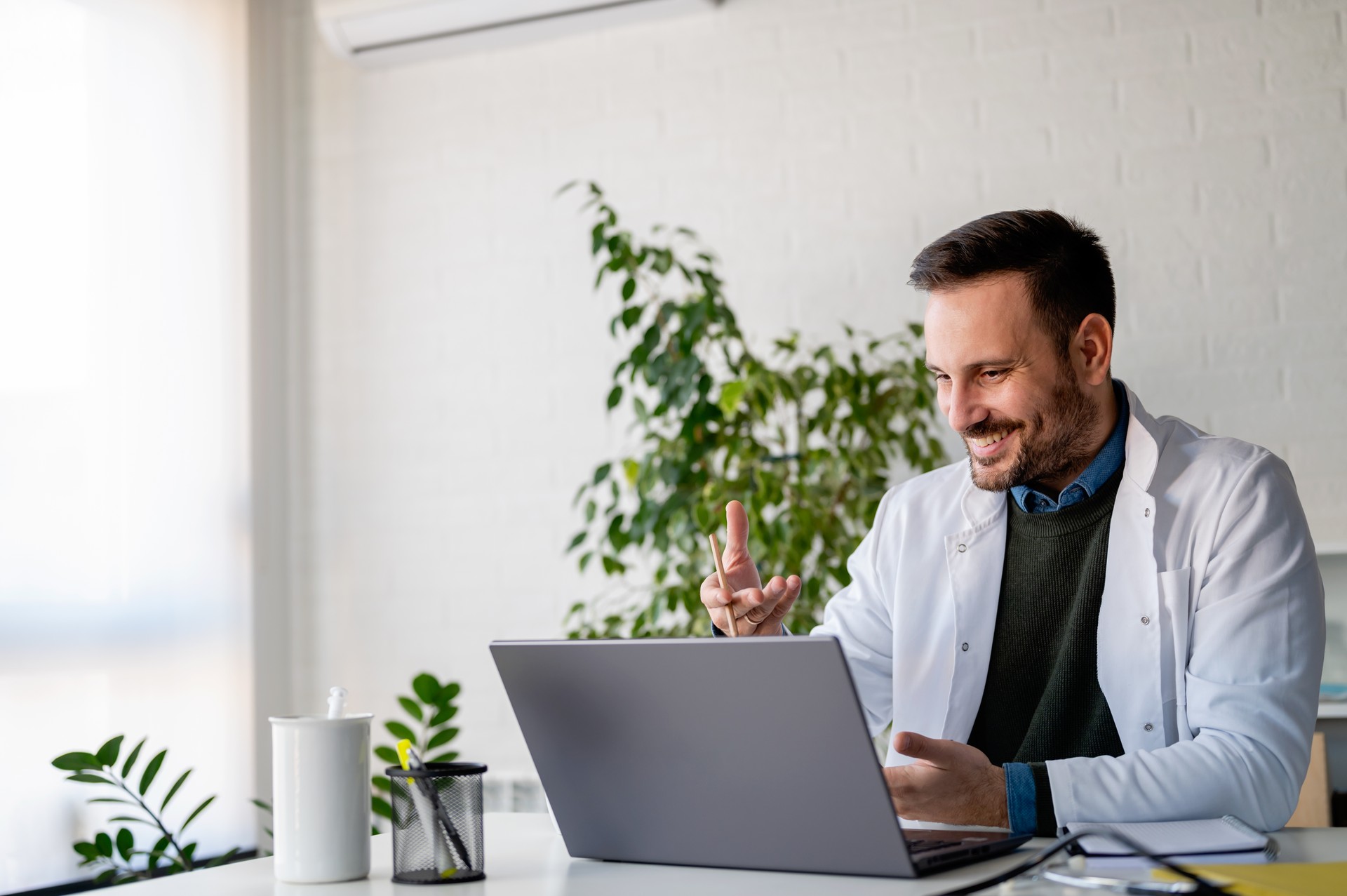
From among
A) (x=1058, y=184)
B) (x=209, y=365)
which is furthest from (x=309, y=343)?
(x=1058, y=184)

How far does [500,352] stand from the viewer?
321cm

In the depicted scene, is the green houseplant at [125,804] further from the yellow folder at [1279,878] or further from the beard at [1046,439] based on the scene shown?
the yellow folder at [1279,878]

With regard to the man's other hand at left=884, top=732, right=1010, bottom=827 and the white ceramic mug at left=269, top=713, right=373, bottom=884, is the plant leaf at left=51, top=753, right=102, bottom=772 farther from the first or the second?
the man's other hand at left=884, top=732, right=1010, bottom=827

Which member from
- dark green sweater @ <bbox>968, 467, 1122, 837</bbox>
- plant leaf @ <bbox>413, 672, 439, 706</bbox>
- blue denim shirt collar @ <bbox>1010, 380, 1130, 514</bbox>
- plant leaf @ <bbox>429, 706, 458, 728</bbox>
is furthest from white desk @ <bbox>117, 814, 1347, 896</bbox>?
plant leaf @ <bbox>429, 706, 458, 728</bbox>

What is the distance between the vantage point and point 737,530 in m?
1.58

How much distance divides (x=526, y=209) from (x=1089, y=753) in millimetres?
1991

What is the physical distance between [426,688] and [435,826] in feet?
3.53

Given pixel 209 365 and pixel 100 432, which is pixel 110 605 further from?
pixel 209 365

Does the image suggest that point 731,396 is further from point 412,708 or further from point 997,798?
point 997,798

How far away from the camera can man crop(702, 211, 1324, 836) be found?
1.54 meters

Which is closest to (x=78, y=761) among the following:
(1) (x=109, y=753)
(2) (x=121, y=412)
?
(1) (x=109, y=753)

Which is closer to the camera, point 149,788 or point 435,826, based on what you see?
point 435,826

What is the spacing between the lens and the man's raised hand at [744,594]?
4.95 feet

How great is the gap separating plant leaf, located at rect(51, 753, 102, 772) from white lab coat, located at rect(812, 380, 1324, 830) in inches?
42.1
